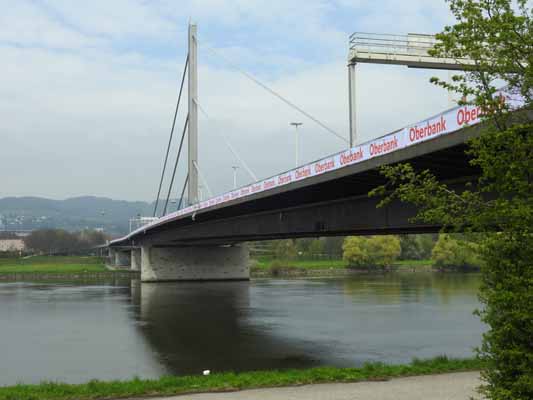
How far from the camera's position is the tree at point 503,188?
245 inches

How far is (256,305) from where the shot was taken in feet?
139

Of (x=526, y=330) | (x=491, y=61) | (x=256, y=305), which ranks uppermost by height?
(x=491, y=61)

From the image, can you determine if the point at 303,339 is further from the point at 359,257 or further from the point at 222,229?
the point at 359,257

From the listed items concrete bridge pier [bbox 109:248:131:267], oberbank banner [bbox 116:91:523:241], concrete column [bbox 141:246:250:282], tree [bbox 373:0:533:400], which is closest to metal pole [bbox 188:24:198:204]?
concrete column [bbox 141:246:250:282]

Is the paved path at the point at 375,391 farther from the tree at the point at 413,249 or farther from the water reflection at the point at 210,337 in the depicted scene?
the tree at the point at 413,249

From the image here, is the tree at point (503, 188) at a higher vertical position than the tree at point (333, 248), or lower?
higher

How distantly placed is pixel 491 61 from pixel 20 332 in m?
26.8

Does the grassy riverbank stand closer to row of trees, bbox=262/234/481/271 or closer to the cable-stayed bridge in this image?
row of trees, bbox=262/234/481/271

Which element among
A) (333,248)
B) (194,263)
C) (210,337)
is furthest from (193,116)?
(333,248)

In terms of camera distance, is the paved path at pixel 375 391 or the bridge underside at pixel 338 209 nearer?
the paved path at pixel 375 391

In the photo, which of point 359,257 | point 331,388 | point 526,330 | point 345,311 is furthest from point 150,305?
point 359,257

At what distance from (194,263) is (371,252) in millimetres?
30962

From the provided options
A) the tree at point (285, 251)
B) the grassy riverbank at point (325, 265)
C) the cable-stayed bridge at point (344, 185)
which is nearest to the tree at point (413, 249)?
the grassy riverbank at point (325, 265)

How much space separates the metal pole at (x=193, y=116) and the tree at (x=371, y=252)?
43.5m
